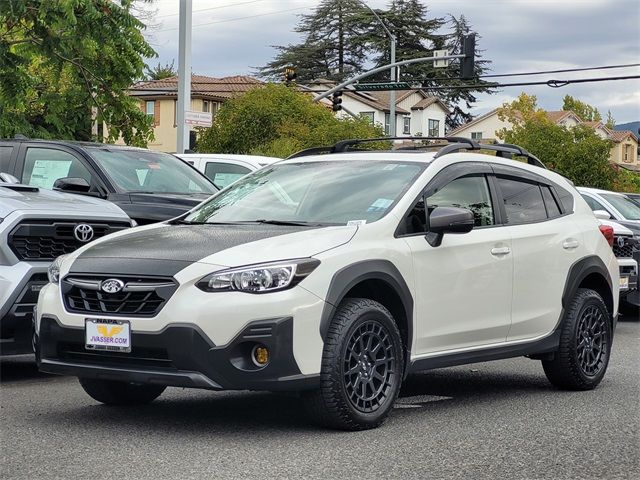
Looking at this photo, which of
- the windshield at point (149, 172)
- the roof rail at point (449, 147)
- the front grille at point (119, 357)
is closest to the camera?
the front grille at point (119, 357)

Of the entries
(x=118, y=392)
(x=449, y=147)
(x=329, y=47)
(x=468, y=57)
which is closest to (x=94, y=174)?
(x=118, y=392)

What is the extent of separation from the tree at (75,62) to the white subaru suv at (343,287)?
11.2 m

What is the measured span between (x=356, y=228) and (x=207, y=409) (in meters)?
1.63

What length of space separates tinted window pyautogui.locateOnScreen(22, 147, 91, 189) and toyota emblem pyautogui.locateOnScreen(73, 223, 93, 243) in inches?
84.3

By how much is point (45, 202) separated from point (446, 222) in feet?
11.3

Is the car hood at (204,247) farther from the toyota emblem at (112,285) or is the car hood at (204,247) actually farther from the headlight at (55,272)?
the headlight at (55,272)

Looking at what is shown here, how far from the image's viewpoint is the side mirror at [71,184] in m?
10.7

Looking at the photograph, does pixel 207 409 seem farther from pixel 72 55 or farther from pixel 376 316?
pixel 72 55

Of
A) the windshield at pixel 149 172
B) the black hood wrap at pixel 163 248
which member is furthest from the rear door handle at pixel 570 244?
the windshield at pixel 149 172

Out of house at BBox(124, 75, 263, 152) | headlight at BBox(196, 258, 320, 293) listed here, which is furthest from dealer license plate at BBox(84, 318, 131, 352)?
house at BBox(124, 75, 263, 152)

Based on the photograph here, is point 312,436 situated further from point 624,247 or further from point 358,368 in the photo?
point 624,247

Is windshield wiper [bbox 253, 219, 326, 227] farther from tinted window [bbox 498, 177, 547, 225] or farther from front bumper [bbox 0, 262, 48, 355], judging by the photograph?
front bumper [bbox 0, 262, 48, 355]

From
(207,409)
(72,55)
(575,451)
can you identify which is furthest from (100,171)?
(72,55)

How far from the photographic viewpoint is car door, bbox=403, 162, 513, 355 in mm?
7340
